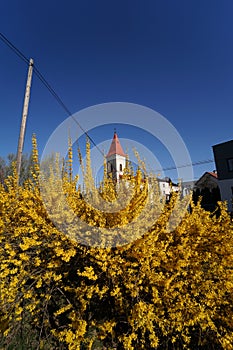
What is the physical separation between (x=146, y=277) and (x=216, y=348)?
964 mm

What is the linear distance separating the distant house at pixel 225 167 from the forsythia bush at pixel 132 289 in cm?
1328

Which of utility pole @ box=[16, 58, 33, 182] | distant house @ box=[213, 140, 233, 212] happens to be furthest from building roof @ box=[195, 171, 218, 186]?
utility pole @ box=[16, 58, 33, 182]

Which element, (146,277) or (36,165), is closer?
(146,277)

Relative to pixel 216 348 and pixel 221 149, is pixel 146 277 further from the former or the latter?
pixel 221 149

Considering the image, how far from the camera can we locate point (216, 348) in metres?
1.89

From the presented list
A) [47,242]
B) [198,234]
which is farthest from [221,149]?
[47,242]

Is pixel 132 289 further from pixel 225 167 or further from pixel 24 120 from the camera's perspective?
pixel 225 167

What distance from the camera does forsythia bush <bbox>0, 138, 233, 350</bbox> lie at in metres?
1.78

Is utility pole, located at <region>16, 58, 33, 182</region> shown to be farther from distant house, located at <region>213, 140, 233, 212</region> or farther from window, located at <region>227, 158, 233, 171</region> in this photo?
window, located at <region>227, 158, 233, 171</region>

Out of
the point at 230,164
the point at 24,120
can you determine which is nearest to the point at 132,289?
the point at 24,120

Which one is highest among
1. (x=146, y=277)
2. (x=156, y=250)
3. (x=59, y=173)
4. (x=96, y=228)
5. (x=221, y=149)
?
(x=221, y=149)

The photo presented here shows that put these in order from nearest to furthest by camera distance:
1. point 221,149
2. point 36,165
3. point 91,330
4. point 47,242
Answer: point 91,330 < point 47,242 < point 36,165 < point 221,149

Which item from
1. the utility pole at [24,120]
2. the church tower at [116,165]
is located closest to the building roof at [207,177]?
the church tower at [116,165]

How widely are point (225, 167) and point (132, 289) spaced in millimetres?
15087
